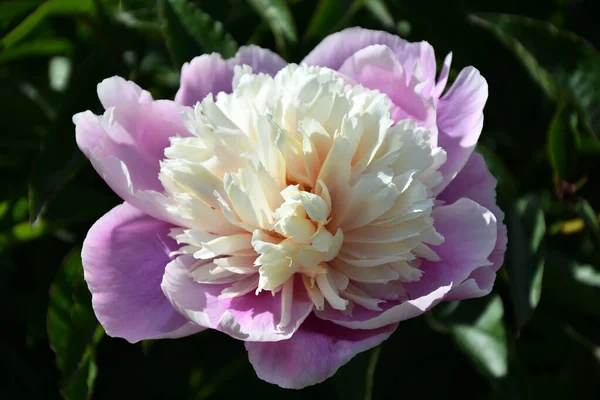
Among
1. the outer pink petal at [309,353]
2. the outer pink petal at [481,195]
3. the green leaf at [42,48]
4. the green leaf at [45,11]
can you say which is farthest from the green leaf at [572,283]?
the green leaf at [42,48]

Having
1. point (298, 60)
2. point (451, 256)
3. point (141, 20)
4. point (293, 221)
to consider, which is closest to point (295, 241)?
point (293, 221)

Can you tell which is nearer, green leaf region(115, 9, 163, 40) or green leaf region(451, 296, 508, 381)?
green leaf region(451, 296, 508, 381)

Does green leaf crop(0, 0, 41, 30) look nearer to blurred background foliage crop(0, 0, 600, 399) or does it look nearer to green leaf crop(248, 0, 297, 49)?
blurred background foliage crop(0, 0, 600, 399)

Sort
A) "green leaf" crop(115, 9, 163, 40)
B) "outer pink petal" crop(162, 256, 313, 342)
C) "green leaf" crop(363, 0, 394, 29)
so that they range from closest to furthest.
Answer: "outer pink petal" crop(162, 256, 313, 342) → "green leaf" crop(115, 9, 163, 40) → "green leaf" crop(363, 0, 394, 29)

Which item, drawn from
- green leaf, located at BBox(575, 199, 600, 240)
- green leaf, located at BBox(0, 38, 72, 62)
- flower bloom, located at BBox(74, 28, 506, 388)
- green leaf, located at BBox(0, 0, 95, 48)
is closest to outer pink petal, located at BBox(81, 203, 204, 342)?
flower bloom, located at BBox(74, 28, 506, 388)

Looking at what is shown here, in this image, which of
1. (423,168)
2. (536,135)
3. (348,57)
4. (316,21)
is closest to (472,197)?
(423,168)

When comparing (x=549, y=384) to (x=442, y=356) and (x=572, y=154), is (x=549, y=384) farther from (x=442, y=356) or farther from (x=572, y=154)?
(x=572, y=154)
